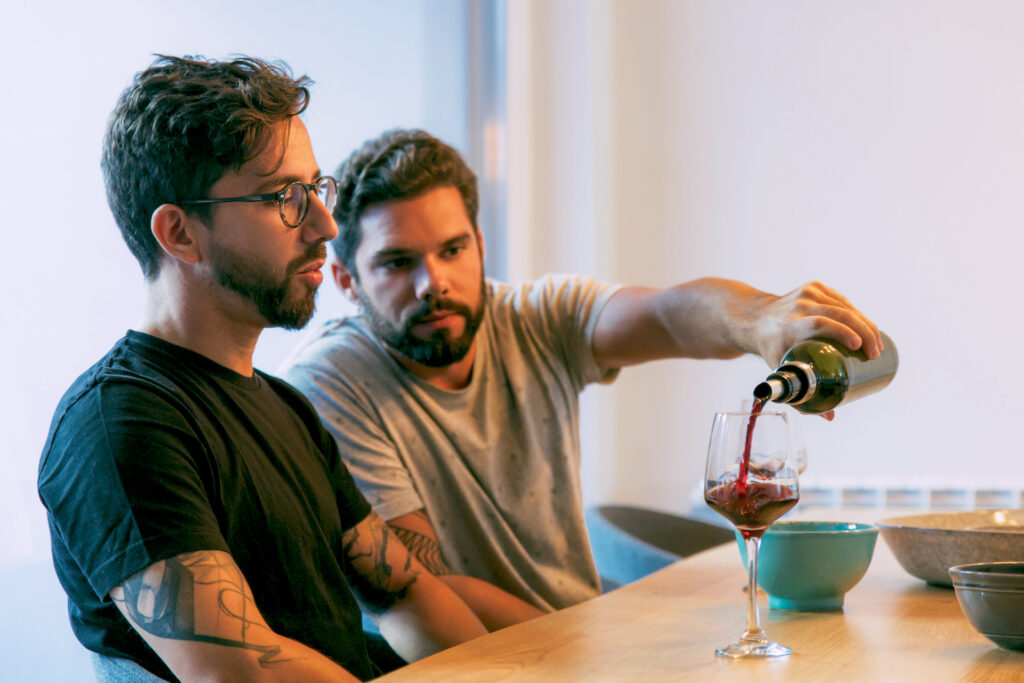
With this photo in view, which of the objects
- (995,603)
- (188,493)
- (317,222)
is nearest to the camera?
(995,603)

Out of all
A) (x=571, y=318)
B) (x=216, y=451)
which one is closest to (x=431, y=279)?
(x=571, y=318)

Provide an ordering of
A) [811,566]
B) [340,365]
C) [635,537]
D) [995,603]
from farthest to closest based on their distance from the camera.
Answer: [635,537] < [340,365] < [811,566] < [995,603]

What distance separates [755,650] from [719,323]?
Result: 783 mm

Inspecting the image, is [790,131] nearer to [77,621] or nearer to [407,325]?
[407,325]

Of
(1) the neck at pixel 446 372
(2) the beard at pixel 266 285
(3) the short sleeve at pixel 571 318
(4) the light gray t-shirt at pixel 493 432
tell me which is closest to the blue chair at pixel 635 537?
(4) the light gray t-shirt at pixel 493 432

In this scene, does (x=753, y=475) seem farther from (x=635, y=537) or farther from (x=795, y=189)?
(x=795, y=189)

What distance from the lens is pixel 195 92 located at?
1.45m

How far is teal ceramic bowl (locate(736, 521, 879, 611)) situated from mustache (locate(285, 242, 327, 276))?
2.34 ft

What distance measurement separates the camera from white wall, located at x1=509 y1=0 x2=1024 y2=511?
3.30 metres

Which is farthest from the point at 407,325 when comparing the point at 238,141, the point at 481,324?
the point at 238,141

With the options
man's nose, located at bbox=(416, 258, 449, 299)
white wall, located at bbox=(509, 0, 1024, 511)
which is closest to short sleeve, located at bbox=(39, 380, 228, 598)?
man's nose, located at bbox=(416, 258, 449, 299)

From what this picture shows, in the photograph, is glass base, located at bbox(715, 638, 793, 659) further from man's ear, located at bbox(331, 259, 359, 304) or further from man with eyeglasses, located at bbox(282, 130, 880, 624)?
man's ear, located at bbox(331, 259, 359, 304)

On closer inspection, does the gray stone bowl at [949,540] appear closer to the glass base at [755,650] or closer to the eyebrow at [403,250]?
the glass base at [755,650]

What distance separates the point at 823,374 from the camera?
134 cm
